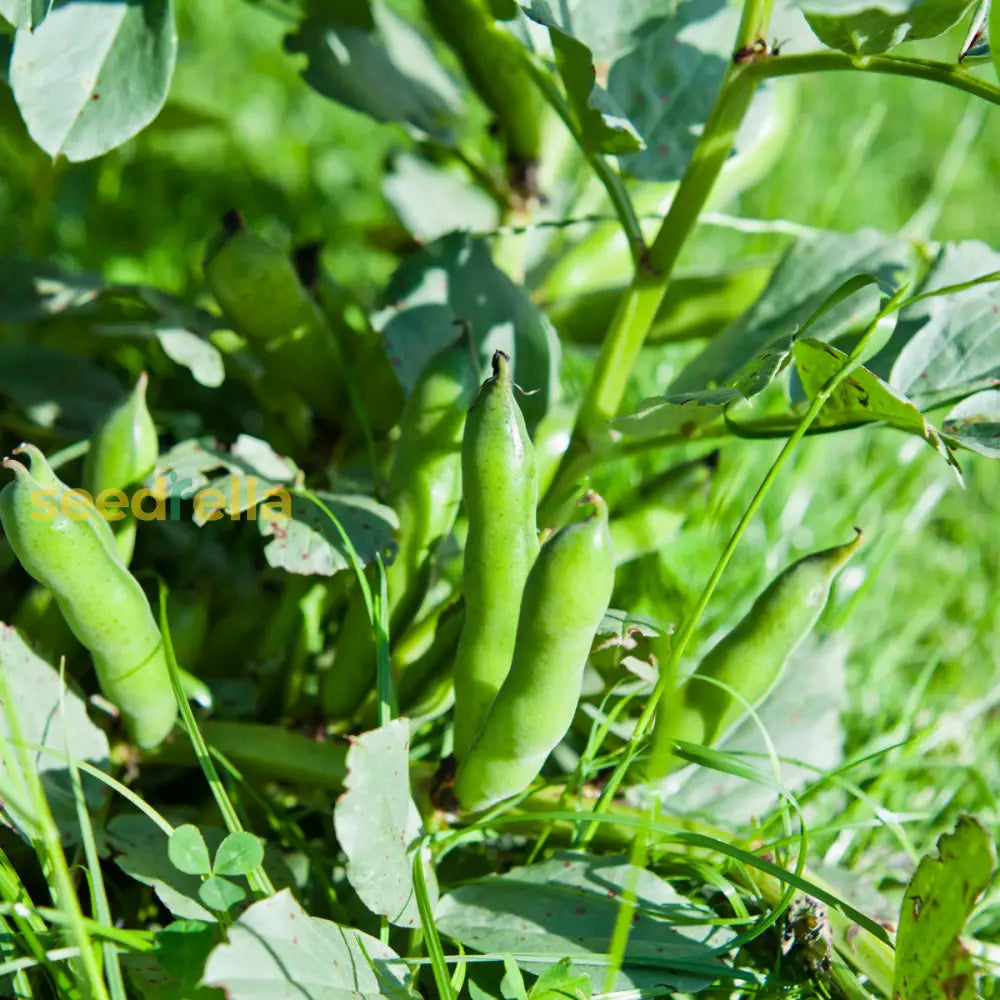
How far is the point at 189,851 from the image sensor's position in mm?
856

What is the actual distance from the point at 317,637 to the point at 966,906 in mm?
636

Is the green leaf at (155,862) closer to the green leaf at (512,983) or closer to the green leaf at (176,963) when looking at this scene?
the green leaf at (176,963)

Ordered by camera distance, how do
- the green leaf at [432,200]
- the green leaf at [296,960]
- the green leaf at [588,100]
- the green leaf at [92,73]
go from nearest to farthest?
1. the green leaf at [296,960]
2. the green leaf at [588,100]
3. the green leaf at [92,73]
4. the green leaf at [432,200]

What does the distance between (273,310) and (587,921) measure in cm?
68

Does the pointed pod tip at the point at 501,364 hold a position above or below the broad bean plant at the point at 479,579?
above

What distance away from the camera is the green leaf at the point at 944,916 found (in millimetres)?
751

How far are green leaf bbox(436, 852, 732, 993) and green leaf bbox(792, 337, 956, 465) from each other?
1.38 feet

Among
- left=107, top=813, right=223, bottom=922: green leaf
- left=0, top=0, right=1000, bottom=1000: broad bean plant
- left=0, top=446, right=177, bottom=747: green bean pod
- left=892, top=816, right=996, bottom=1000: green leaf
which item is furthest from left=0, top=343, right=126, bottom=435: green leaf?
left=892, top=816, right=996, bottom=1000: green leaf

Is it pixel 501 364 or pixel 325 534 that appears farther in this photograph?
pixel 325 534

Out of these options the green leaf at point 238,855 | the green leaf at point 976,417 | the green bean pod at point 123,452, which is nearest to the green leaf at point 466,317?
the green bean pod at point 123,452

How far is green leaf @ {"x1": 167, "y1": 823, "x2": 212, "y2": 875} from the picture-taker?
33.3 inches

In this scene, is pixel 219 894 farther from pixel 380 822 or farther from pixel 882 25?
pixel 882 25

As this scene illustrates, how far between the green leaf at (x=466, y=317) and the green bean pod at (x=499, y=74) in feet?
0.72

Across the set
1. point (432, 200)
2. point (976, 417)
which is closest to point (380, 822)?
point (976, 417)
